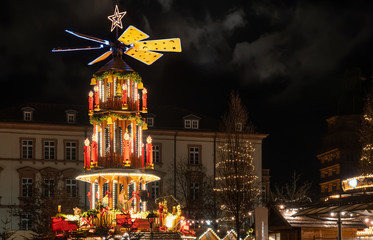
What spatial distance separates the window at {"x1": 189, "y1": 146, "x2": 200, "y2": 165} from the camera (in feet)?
242

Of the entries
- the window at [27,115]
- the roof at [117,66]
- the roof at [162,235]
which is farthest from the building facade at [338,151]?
the roof at [162,235]

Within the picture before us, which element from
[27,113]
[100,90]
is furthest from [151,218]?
[27,113]

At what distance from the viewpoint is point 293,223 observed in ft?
124

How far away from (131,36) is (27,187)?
34.3 m

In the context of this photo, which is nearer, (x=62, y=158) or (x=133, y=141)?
(x=133, y=141)

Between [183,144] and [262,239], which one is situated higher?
[183,144]

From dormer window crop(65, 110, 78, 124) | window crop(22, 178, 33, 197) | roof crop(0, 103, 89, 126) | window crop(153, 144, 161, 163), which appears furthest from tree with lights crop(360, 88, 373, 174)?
window crop(22, 178, 33, 197)

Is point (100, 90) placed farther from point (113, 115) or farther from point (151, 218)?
point (151, 218)

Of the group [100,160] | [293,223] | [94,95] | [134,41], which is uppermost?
[134,41]

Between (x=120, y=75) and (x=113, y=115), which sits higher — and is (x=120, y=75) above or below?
above

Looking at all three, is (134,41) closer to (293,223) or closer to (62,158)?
(293,223)

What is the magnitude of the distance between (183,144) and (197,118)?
3185 mm

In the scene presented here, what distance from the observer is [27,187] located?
68.3 meters

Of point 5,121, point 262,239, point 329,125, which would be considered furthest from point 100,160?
point 329,125
